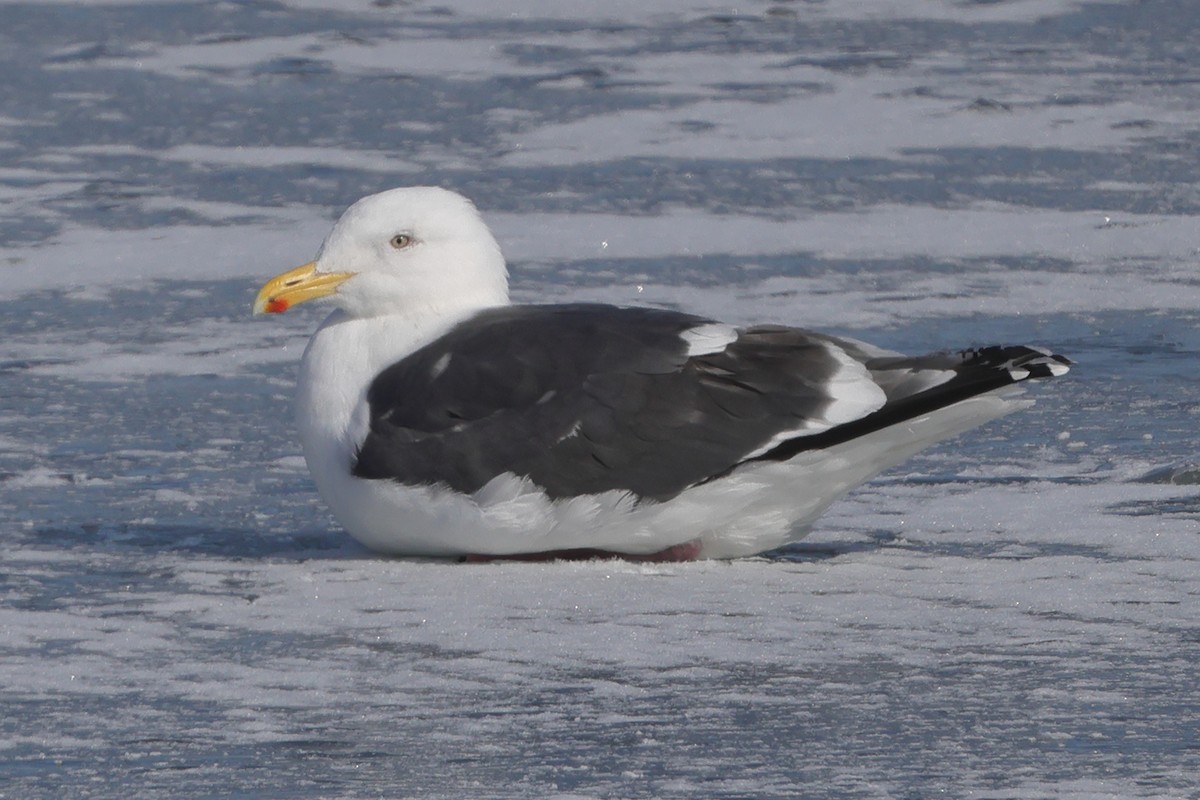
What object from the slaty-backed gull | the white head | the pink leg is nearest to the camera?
the slaty-backed gull

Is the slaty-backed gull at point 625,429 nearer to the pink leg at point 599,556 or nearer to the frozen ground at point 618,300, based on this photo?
the pink leg at point 599,556

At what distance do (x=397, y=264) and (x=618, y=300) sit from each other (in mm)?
2220

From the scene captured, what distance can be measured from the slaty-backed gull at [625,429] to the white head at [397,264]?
26 centimetres

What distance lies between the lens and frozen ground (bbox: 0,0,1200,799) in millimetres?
3986

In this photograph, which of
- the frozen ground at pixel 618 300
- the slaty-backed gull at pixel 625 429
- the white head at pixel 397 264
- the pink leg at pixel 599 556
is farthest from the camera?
the white head at pixel 397 264

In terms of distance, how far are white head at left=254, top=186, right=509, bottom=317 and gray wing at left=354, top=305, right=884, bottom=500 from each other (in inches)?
15.1

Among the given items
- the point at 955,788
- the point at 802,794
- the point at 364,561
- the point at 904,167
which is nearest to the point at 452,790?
the point at 802,794

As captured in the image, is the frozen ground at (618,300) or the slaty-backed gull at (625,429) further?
the slaty-backed gull at (625,429)

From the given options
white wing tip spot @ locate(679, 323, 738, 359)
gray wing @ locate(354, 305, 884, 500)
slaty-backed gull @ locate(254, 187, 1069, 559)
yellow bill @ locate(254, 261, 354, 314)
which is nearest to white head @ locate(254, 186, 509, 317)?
yellow bill @ locate(254, 261, 354, 314)

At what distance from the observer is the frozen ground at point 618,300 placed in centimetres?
399

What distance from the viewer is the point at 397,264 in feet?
19.2

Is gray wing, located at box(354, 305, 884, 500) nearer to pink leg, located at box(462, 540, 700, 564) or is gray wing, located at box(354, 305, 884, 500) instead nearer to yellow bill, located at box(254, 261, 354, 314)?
pink leg, located at box(462, 540, 700, 564)

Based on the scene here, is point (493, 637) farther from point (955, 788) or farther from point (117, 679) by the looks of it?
point (955, 788)

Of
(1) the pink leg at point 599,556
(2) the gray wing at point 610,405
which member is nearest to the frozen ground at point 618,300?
(1) the pink leg at point 599,556
